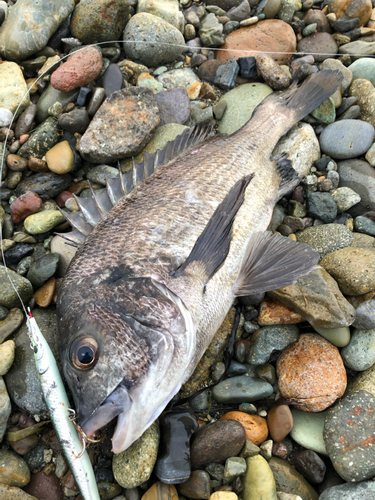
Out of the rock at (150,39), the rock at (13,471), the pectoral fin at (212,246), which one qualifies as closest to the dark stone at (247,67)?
the rock at (150,39)

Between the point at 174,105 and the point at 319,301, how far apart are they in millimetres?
2841

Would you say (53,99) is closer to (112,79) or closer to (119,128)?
(112,79)

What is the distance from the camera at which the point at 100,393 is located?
6.37ft

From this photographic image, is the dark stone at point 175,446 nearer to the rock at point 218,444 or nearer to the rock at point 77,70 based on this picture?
the rock at point 218,444

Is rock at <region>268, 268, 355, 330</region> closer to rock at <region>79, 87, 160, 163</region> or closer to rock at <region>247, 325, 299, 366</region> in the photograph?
rock at <region>247, 325, 299, 366</region>

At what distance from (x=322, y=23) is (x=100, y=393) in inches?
215

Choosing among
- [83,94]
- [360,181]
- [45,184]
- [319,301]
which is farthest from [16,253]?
[360,181]

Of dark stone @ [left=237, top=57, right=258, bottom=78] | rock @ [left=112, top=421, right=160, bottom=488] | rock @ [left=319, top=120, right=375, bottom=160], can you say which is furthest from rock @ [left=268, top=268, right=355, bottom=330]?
dark stone @ [left=237, top=57, right=258, bottom=78]

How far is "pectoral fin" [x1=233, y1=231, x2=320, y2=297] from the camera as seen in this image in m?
2.78

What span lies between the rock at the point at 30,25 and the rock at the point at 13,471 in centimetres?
423

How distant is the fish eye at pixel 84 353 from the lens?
2.02 metres

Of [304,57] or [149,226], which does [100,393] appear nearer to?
[149,226]

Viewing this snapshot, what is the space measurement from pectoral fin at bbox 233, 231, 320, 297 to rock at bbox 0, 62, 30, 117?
313 cm

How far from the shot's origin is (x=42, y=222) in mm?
3531
